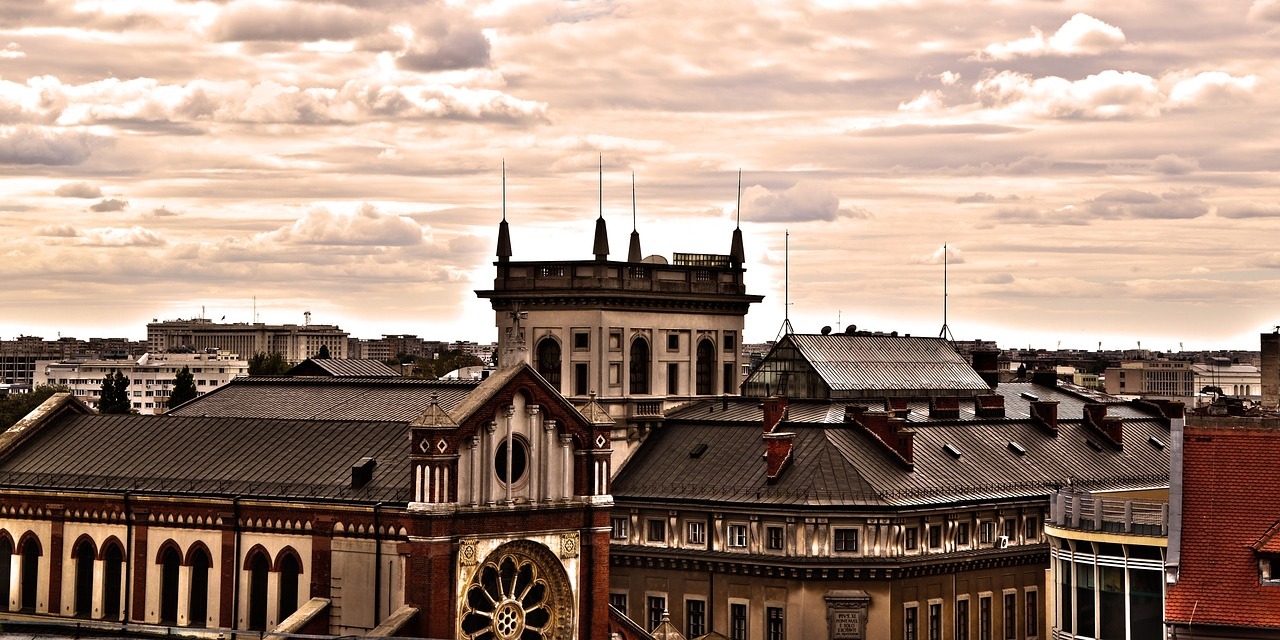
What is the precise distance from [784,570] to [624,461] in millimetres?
18680

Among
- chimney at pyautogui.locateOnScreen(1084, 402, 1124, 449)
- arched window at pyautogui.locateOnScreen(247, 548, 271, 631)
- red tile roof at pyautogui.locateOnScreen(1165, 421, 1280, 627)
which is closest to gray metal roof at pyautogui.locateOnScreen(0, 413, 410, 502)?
arched window at pyautogui.locateOnScreen(247, 548, 271, 631)

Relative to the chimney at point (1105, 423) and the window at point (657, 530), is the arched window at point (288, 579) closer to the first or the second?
the window at point (657, 530)

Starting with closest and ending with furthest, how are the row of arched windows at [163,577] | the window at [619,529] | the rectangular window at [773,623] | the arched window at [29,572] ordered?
the row of arched windows at [163,577] < the arched window at [29,572] < the rectangular window at [773,623] < the window at [619,529]

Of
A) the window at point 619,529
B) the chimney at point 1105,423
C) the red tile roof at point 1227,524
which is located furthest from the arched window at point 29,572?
the chimney at point 1105,423

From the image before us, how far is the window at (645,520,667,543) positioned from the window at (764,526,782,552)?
24.3ft

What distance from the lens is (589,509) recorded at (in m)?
97.2


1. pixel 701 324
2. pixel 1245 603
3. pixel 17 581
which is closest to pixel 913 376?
pixel 701 324

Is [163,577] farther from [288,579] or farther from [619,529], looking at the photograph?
[619,529]

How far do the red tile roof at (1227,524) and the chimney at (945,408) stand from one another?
5874 cm

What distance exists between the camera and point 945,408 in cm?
13912

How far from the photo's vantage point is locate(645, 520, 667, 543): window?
125 metres

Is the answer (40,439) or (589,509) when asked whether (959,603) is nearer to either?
(589,509)

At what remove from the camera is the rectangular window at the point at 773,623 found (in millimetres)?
118062

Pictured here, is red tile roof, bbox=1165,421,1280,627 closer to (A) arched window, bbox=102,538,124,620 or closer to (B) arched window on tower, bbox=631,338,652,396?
(A) arched window, bbox=102,538,124,620
